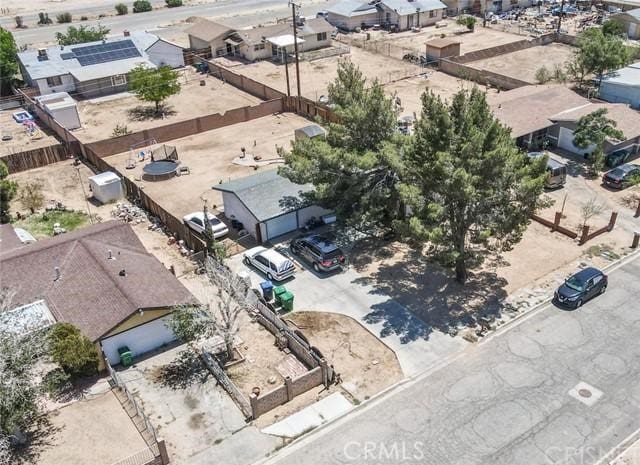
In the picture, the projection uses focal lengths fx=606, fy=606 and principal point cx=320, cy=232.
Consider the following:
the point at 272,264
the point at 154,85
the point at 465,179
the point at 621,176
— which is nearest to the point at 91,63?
the point at 154,85

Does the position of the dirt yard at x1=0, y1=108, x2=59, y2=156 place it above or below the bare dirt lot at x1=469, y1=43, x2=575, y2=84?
below

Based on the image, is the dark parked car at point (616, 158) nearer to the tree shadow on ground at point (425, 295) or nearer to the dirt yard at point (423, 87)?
the tree shadow on ground at point (425, 295)

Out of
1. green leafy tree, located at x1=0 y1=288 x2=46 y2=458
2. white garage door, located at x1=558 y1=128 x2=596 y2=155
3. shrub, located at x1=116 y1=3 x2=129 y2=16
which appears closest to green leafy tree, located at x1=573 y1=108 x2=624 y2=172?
white garage door, located at x1=558 y1=128 x2=596 y2=155

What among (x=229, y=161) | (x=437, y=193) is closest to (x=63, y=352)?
(x=437, y=193)

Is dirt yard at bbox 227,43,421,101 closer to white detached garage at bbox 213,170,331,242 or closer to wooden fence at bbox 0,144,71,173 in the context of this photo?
wooden fence at bbox 0,144,71,173

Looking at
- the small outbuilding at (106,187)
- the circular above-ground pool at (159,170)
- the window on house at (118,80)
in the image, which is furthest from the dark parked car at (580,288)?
the window on house at (118,80)

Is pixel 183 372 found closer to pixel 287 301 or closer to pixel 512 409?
pixel 287 301

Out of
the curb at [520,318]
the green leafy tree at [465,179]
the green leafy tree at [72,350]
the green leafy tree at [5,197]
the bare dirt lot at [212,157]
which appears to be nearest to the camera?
the green leafy tree at [72,350]
